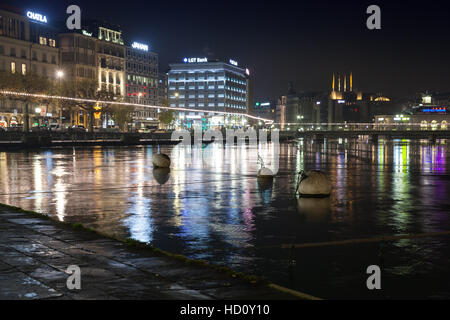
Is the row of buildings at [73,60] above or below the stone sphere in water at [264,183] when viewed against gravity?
above

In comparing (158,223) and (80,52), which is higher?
(80,52)

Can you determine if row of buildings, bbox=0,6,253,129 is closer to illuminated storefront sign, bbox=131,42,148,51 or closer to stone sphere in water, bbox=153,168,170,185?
illuminated storefront sign, bbox=131,42,148,51

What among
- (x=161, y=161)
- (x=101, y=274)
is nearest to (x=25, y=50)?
(x=161, y=161)

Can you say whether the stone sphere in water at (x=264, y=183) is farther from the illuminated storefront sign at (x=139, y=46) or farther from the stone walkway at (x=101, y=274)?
the illuminated storefront sign at (x=139, y=46)

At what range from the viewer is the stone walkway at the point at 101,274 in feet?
21.8

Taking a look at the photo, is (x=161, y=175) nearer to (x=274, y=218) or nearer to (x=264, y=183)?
(x=264, y=183)

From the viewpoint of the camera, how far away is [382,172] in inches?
1131

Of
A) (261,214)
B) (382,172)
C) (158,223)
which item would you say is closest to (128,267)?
(158,223)

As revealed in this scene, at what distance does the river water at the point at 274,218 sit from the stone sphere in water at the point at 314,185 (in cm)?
52

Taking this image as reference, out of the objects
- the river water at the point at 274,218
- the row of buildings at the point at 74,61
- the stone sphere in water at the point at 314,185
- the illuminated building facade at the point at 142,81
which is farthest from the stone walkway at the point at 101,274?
the illuminated building facade at the point at 142,81

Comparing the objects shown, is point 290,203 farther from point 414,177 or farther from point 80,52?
point 80,52

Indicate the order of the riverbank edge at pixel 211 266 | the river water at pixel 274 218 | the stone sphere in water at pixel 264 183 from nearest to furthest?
the riverbank edge at pixel 211 266 < the river water at pixel 274 218 < the stone sphere in water at pixel 264 183

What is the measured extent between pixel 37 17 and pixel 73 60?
44.4 ft
